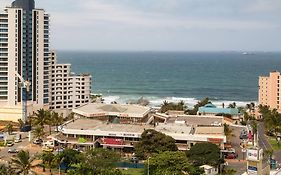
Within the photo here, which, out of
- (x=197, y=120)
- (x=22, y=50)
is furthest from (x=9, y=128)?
(x=197, y=120)

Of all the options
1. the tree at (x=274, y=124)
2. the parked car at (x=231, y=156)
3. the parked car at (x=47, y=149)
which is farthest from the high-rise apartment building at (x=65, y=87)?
the parked car at (x=231, y=156)

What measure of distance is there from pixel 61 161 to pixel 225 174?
68.9 ft

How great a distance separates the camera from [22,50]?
98.2m

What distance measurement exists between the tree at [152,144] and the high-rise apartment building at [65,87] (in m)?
44.0

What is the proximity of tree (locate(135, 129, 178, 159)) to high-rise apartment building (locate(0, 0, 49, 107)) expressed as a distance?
3819 cm

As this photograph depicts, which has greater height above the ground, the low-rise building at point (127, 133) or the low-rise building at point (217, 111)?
the low-rise building at point (217, 111)

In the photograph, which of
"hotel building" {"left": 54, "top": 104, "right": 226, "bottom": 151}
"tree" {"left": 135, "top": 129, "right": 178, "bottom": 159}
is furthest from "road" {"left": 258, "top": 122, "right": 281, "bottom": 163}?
"tree" {"left": 135, "top": 129, "right": 178, "bottom": 159}

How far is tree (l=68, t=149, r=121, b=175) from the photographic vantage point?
2009 inches

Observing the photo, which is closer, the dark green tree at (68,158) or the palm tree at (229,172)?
the palm tree at (229,172)

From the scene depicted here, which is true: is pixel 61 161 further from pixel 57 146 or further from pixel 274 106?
pixel 274 106

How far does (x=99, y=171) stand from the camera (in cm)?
5156

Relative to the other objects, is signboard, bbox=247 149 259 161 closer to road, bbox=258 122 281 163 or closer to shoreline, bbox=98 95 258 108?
road, bbox=258 122 281 163

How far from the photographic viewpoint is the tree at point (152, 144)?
66.0m

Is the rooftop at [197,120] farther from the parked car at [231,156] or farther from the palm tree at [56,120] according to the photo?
the palm tree at [56,120]
